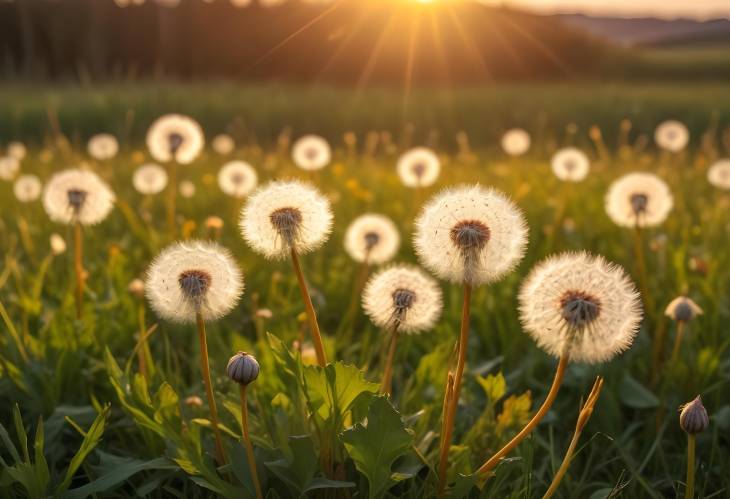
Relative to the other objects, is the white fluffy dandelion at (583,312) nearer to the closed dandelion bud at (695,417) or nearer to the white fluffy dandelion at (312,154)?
the closed dandelion bud at (695,417)

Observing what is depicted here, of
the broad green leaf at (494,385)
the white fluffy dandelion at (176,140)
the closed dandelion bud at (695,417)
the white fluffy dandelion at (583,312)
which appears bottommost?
the broad green leaf at (494,385)

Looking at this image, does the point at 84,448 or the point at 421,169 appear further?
the point at 421,169

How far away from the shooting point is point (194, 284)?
1334 millimetres

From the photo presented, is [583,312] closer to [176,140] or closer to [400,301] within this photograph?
[400,301]

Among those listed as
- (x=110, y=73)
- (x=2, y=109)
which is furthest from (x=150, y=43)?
(x=2, y=109)

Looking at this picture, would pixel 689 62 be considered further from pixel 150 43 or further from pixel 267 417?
pixel 267 417

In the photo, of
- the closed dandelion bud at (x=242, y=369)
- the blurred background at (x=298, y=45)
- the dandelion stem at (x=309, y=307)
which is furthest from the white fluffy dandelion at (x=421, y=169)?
the blurred background at (x=298, y=45)

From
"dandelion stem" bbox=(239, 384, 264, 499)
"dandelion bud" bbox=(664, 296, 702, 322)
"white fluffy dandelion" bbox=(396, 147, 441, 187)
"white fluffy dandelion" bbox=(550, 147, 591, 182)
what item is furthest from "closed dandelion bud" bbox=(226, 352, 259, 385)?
"white fluffy dandelion" bbox=(550, 147, 591, 182)

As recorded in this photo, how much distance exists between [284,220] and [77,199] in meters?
1.01

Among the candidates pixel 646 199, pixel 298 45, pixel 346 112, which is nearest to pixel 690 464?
pixel 646 199

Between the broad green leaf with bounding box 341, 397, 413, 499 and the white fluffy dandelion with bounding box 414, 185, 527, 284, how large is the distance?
27 cm

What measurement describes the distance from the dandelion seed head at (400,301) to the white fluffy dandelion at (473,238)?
Answer: 20 cm

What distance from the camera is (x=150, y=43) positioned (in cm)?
2306

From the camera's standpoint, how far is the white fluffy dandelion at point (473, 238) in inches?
48.8
